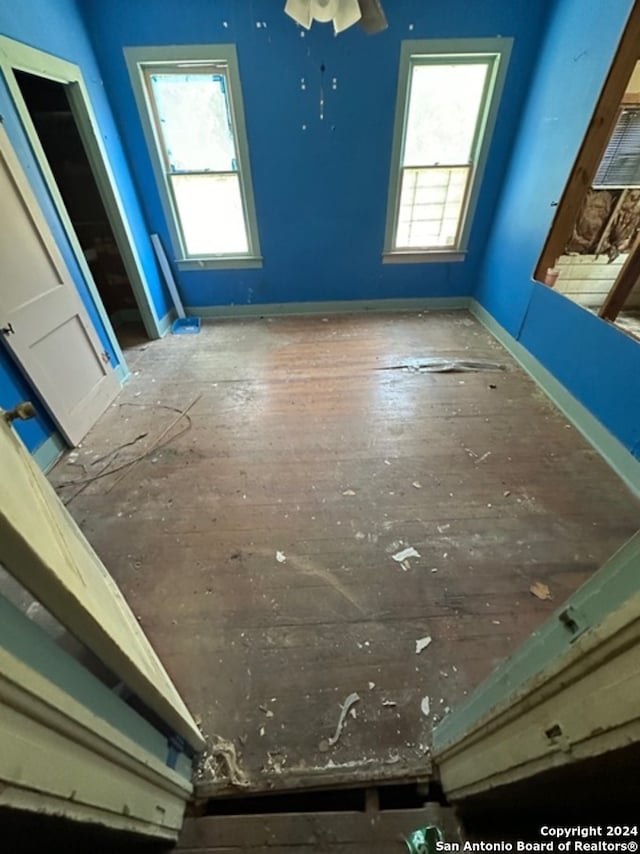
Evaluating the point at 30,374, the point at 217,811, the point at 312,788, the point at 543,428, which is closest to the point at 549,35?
the point at 543,428

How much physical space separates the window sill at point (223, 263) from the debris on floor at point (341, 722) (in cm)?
371

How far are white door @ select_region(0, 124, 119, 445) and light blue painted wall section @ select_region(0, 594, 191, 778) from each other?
1.96 meters

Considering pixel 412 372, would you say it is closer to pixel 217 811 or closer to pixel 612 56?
pixel 612 56

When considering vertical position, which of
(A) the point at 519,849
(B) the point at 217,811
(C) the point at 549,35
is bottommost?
(B) the point at 217,811

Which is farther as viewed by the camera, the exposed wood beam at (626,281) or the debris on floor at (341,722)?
the exposed wood beam at (626,281)

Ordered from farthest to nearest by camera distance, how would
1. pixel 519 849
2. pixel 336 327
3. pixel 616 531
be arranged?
1. pixel 336 327
2. pixel 616 531
3. pixel 519 849

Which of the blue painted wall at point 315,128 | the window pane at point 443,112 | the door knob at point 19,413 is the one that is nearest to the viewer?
the door knob at point 19,413

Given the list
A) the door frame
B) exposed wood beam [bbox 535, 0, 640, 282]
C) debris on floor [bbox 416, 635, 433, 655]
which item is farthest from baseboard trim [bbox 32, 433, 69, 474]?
exposed wood beam [bbox 535, 0, 640, 282]

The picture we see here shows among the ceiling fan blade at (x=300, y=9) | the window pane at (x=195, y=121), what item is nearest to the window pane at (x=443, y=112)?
the ceiling fan blade at (x=300, y=9)

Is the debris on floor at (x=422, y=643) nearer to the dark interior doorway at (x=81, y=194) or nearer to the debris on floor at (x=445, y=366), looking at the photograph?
the debris on floor at (x=445, y=366)

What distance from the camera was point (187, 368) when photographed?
3.13 metres

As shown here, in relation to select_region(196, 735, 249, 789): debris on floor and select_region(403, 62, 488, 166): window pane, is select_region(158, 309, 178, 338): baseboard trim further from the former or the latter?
select_region(196, 735, 249, 789): debris on floor

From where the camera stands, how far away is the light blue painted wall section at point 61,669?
429 millimetres

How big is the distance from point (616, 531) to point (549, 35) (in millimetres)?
3501
